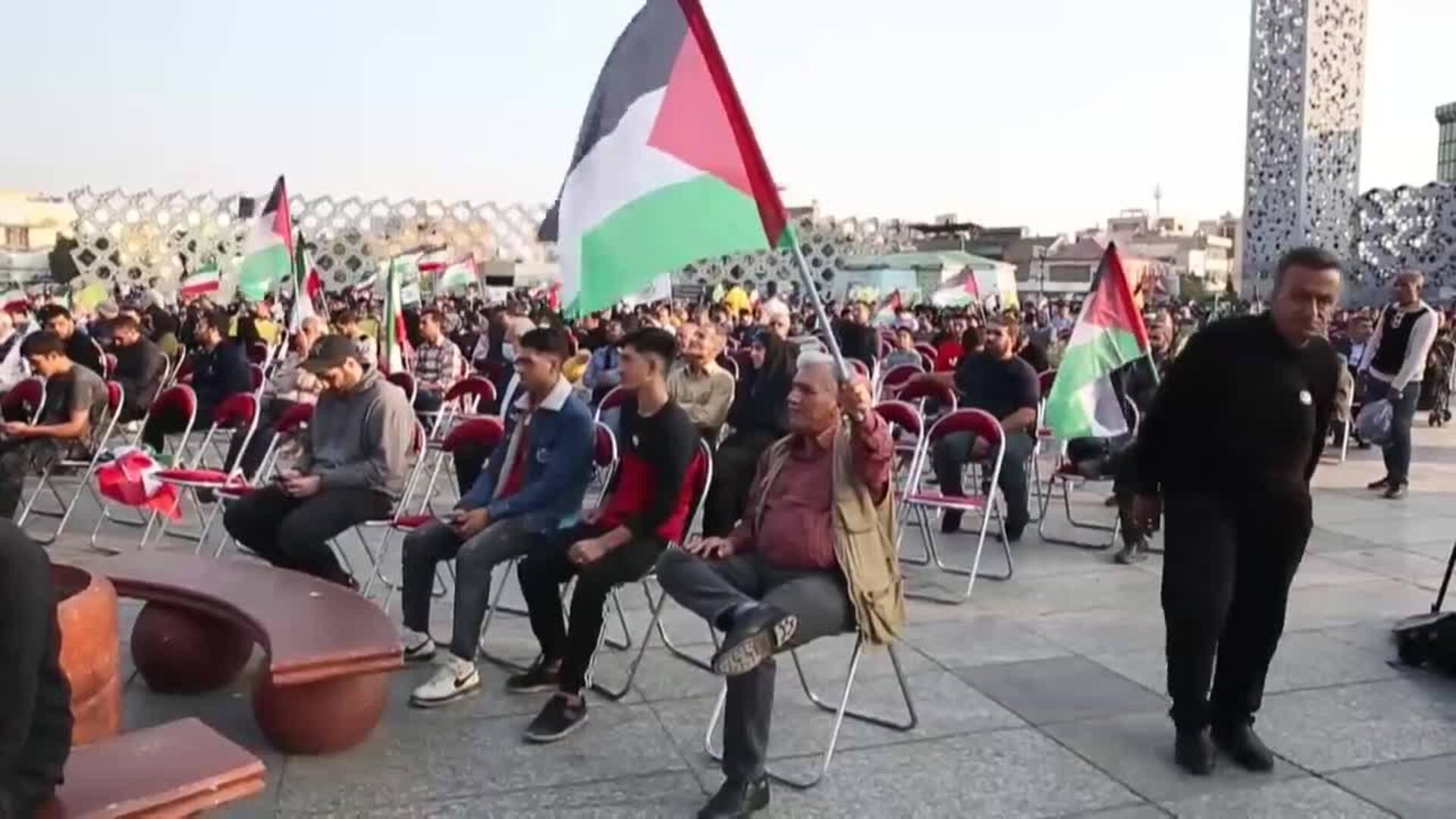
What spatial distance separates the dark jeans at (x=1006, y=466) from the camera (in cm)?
834

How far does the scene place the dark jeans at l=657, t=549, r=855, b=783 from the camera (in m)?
3.93

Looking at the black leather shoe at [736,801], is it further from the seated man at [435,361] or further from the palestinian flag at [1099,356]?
the seated man at [435,361]

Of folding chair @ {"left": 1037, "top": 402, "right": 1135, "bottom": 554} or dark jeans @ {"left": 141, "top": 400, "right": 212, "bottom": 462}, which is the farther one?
dark jeans @ {"left": 141, "top": 400, "right": 212, "bottom": 462}

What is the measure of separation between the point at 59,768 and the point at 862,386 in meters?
2.29

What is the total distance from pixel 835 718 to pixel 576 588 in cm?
107

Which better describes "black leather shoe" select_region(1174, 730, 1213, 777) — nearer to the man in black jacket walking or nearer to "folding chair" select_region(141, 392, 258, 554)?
the man in black jacket walking

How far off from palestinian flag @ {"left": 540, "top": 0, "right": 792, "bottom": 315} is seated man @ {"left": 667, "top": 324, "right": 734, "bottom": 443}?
3.51 meters

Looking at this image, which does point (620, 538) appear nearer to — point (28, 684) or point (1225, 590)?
point (1225, 590)

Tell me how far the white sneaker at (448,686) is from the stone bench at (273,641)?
11.2 inches

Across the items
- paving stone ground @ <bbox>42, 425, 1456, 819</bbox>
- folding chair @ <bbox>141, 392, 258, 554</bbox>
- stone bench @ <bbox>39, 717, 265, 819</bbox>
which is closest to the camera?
stone bench @ <bbox>39, 717, 265, 819</bbox>

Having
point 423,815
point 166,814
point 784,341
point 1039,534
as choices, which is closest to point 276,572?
point 423,815

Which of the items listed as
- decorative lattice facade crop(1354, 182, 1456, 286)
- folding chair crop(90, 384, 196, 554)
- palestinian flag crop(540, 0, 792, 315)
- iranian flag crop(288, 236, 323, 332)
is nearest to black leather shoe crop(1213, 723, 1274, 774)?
palestinian flag crop(540, 0, 792, 315)

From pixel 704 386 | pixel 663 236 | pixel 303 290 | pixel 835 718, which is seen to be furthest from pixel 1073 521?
pixel 303 290

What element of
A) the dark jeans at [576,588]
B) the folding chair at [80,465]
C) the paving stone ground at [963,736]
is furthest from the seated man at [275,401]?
the dark jeans at [576,588]
